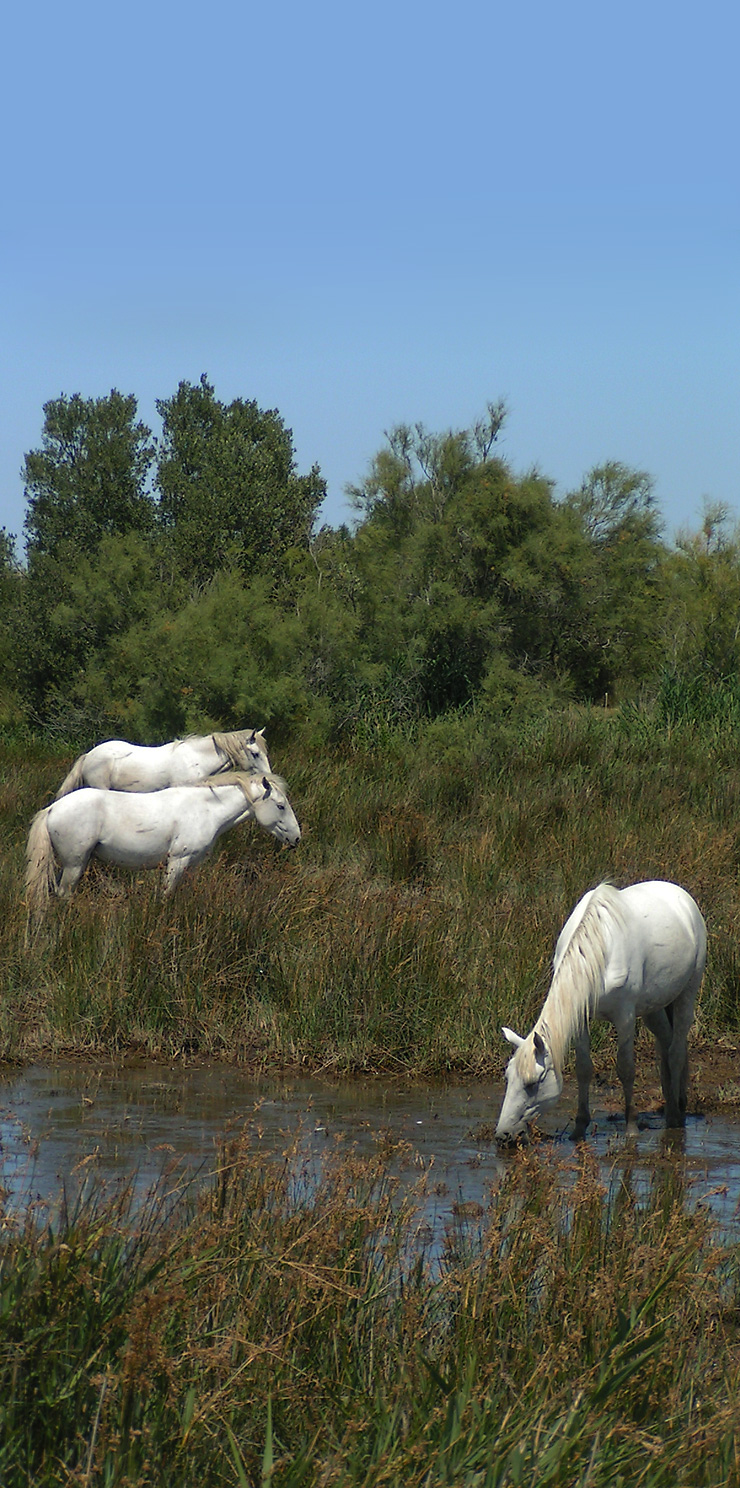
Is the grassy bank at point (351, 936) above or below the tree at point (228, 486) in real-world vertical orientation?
below

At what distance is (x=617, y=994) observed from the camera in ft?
23.4

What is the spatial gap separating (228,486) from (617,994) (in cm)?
3118

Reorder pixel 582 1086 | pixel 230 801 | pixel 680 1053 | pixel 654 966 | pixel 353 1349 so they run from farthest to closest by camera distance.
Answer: pixel 230 801 < pixel 680 1053 < pixel 654 966 < pixel 582 1086 < pixel 353 1349

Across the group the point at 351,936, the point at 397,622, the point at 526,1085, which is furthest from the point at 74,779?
the point at 397,622

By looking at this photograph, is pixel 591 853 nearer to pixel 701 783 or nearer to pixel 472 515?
pixel 701 783

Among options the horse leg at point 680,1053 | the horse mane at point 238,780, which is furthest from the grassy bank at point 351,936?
the horse leg at point 680,1053

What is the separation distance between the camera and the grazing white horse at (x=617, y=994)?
260 inches

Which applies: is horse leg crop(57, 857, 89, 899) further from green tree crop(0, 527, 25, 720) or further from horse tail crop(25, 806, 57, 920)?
green tree crop(0, 527, 25, 720)

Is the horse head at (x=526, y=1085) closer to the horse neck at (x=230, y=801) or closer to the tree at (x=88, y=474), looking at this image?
the horse neck at (x=230, y=801)

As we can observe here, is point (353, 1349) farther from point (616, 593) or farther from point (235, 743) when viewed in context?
point (616, 593)

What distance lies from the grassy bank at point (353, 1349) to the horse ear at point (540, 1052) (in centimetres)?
192

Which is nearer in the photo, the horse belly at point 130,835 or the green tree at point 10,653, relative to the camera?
the horse belly at point 130,835

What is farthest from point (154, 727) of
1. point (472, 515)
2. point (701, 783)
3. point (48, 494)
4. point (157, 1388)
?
point (48, 494)

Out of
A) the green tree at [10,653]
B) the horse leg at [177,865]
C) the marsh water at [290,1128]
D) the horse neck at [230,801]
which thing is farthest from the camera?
the green tree at [10,653]
